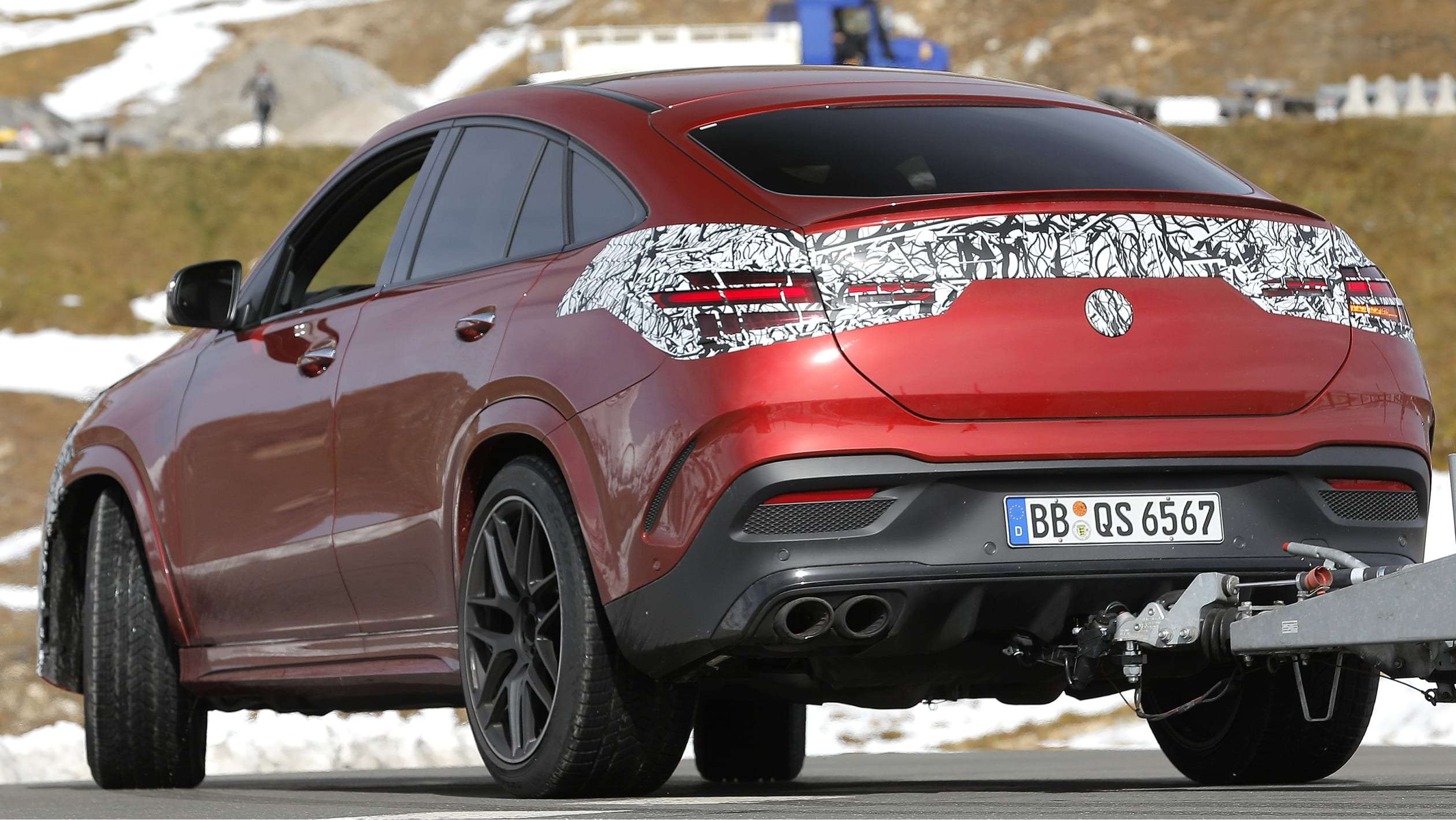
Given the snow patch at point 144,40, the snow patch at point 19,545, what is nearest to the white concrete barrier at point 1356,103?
the snow patch at point 19,545

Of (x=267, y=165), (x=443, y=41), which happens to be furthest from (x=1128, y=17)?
(x=267, y=165)

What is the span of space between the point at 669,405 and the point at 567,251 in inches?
28.6

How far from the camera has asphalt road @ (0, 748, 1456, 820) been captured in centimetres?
473

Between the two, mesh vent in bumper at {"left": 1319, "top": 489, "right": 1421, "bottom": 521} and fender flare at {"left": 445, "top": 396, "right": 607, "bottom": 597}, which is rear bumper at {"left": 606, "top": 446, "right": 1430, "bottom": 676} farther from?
fender flare at {"left": 445, "top": 396, "right": 607, "bottom": 597}

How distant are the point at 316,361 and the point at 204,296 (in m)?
0.88

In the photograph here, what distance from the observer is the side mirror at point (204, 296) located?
6.92m

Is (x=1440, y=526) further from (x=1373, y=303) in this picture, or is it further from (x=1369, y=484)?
(x=1369, y=484)

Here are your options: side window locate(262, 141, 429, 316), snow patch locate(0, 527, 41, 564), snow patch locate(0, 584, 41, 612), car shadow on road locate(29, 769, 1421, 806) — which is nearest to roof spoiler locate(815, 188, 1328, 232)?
car shadow on road locate(29, 769, 1421, 806)

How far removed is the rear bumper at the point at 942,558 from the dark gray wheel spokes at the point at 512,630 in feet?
1.26

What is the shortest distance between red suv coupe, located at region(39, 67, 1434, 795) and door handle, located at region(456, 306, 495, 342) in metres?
0.01

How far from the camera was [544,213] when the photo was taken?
5.62 m

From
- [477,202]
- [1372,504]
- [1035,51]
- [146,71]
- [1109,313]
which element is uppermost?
[146,71]

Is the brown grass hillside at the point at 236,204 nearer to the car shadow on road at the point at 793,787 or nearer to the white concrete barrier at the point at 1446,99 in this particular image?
the white concrete barrier at the point at 1446,99

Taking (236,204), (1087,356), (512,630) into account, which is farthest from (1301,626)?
(236,204)
